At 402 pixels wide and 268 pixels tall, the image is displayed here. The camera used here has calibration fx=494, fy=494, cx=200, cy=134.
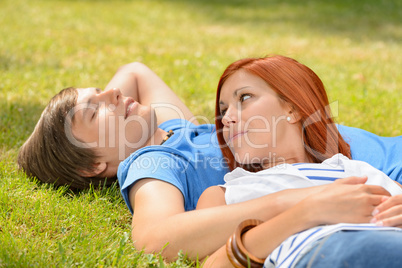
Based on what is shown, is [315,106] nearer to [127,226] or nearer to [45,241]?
[127,226]

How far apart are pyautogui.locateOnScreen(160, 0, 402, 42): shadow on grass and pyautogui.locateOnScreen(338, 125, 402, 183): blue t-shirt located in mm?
6184

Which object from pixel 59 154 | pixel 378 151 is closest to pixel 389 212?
pixel 378 151

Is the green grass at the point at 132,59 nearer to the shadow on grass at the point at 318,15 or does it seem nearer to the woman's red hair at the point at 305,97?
the shadow on grass at the point at 318,15

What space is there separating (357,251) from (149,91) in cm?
266

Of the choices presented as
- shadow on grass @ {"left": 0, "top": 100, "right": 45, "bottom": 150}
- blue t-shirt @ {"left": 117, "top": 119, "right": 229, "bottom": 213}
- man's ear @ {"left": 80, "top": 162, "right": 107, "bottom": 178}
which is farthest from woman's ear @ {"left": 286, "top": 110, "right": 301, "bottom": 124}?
shadow on grass @ {"left": 0, "top": 100, "right": 45, "bottom": 150}

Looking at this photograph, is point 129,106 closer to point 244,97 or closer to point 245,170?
point 244,97

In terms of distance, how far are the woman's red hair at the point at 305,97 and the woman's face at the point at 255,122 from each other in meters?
0.05

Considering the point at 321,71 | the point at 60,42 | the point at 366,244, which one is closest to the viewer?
the point at 366,244

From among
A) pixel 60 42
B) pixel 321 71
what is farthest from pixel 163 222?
pixel 60 42

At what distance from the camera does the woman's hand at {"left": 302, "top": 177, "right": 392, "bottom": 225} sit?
2045 mm

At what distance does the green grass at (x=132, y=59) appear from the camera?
8.62 ft

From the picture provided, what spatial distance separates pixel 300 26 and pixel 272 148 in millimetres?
7961

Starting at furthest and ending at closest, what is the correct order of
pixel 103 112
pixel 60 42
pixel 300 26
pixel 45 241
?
1. pixel 300 26
2. pixel 60 42
3. pixel 103 112
4. pixel 45 241

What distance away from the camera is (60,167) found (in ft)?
10.4
